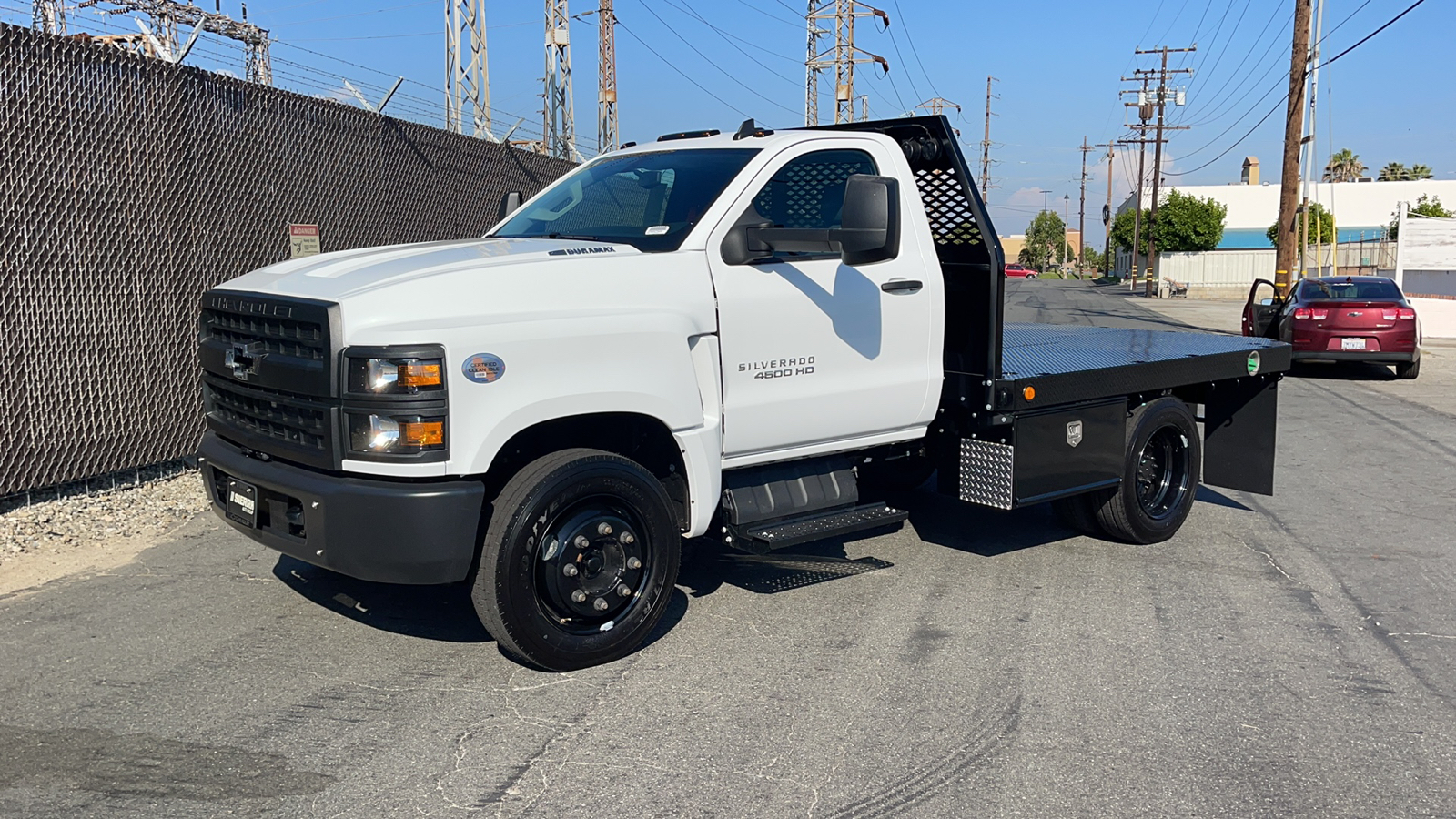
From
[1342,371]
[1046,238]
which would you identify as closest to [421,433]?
[1342,371]

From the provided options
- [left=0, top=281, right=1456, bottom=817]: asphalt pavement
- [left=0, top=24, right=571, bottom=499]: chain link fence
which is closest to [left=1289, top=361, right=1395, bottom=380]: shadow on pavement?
[left=0, top=281, right=1456, bottom=817]: asphalt pavement

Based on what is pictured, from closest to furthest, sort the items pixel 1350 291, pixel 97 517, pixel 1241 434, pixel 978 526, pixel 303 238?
pixel 97 517, pixel 978 526, pixel 1241 434, pixel 303 238, pixel 1350 291

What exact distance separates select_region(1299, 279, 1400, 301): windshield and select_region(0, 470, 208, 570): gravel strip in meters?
15.1

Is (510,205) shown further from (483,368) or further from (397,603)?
(483,368)

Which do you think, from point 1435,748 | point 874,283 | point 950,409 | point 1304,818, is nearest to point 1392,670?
point 1435,748

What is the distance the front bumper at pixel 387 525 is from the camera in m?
4.25

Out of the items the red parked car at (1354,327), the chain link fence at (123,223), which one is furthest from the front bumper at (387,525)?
the red parked car at (1354,327)

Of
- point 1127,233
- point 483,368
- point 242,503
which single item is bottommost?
point 242,503

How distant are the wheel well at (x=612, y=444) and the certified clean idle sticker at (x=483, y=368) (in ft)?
0.99

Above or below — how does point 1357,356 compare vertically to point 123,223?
below

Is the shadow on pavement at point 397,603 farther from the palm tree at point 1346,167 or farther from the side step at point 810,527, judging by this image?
the palm tree at point 1346,167

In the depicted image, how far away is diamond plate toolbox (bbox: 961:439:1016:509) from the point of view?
6.02 meters

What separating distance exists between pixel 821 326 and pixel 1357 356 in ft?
43.7

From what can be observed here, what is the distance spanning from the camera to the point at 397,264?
470 centimetres
